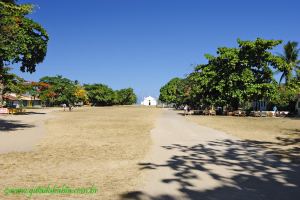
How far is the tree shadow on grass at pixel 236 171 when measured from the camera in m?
7.58

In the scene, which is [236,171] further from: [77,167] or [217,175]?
[77,167]

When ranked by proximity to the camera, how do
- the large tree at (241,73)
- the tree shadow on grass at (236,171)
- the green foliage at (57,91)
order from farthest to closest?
the green foliage at (57,91)
the large tree at (241,73)
the tree shadow on grass at (236,171)

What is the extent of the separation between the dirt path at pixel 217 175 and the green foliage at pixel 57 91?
93.0 m

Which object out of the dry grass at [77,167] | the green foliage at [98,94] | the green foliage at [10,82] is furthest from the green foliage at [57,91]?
the dry grass at [77,167]

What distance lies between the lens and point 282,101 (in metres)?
55.9

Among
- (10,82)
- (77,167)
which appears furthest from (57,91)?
(77,167)

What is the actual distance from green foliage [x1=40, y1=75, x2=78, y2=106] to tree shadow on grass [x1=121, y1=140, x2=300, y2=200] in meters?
92.3

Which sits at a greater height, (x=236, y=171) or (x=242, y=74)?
(x=242, y=74)

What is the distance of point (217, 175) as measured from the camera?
9.45 metres

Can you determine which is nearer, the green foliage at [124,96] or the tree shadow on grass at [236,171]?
the tree shadow on grass at [236,171]

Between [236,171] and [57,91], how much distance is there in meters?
102

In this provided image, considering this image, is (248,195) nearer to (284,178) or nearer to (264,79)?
(284,178)

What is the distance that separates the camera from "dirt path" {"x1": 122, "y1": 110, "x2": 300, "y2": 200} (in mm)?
7641

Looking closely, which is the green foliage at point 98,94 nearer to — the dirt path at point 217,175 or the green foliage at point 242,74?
the green foliage at point 242,74
